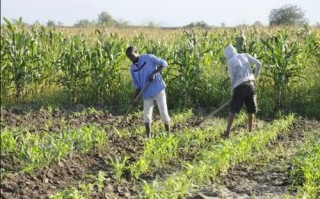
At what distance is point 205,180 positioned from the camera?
572 cm

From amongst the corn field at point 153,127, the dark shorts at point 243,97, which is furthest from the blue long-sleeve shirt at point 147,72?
the dark shorts at point 243,97

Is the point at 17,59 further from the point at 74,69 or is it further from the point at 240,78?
the point at 240,78

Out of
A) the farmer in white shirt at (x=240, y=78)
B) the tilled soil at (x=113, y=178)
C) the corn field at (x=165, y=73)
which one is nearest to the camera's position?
the tilled soil at (x=113, y=178)

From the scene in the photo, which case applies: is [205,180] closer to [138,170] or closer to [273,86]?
[138,170]

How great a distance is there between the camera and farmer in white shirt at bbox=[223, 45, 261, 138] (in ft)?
25.6

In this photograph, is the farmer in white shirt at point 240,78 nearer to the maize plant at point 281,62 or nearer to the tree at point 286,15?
the maize plant at point 281,62

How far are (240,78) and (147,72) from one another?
1509mm

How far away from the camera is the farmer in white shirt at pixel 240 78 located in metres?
7.80

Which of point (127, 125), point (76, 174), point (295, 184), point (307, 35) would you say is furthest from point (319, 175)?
point (307, 35)

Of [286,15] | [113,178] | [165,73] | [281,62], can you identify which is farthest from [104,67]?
[286,15]

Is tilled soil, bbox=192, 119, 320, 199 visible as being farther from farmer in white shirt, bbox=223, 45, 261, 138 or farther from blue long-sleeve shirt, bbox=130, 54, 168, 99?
blue long-sleeve shirt, bbox=130, 54, 168, 99

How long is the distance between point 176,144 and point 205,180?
3.12 ft

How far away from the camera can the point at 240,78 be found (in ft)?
25.8

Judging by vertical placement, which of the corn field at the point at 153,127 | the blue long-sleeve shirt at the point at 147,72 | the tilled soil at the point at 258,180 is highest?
the blue long-sleeve shirt at the point at 147,72
